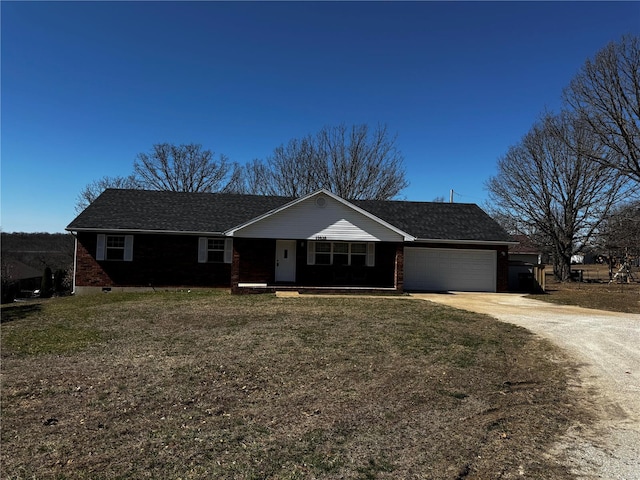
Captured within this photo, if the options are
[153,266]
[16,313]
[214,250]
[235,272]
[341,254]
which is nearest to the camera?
[16,313]

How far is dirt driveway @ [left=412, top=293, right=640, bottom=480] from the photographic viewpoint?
412 centimetres

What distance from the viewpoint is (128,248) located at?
19.4 metres

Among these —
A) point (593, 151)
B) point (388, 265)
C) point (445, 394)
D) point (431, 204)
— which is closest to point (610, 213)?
point (593, 151)

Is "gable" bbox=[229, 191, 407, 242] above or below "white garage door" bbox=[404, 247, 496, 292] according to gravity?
above

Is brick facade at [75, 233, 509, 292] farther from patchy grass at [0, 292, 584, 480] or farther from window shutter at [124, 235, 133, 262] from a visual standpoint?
patchy grass at [0, 292, 584, 480]

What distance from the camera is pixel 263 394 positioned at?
228 inches

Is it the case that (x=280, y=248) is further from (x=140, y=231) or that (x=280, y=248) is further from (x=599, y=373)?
(x=599, y=373)

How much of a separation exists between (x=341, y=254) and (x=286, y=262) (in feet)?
8.58

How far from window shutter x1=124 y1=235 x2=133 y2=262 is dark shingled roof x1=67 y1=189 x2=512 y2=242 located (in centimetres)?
60

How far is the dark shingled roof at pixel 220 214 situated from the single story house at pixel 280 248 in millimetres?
57

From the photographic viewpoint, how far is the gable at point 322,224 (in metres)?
18.3

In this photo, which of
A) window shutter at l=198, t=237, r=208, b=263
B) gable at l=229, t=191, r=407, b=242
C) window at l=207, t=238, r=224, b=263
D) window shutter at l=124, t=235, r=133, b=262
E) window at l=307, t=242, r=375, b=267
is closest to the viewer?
gable at l=229, t=191, r=407, b=242

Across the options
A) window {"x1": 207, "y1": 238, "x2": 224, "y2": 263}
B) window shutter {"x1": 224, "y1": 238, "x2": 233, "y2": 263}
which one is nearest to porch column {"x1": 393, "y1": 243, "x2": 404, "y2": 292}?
window shutter {"x1": 224, "y1": 238, "x2": 233, "y2": 263}

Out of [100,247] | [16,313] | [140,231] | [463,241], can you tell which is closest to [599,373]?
[463,241]
